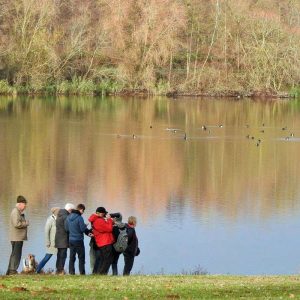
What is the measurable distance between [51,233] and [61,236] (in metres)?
0.21

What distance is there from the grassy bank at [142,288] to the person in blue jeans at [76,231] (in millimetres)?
917

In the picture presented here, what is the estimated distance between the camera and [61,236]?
14.3 meters

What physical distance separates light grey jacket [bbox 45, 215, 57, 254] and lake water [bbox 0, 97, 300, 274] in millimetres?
3565

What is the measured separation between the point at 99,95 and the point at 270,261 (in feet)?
157

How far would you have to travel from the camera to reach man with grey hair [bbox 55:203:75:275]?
14.1 meters

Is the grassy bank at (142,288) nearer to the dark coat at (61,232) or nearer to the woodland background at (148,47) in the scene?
the dark coat at (61,232)

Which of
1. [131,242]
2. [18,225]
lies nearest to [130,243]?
[131,242]

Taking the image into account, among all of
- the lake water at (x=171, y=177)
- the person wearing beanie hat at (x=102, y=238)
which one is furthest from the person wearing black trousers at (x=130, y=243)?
the lake water at (x=171, y=177)

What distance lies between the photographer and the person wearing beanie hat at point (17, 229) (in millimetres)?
13766

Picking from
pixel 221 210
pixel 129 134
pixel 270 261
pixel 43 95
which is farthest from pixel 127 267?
pixel 43 95

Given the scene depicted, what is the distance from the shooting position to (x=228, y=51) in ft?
232

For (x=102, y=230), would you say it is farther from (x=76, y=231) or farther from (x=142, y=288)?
(x=142, y=288)

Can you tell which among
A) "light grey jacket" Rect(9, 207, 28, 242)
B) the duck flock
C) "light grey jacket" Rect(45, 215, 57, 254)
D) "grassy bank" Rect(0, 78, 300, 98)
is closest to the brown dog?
"light grey jacket" Rect(45, 215, 57, 254)

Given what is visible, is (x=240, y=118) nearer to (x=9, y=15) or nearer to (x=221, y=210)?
(x=9, y=15)
